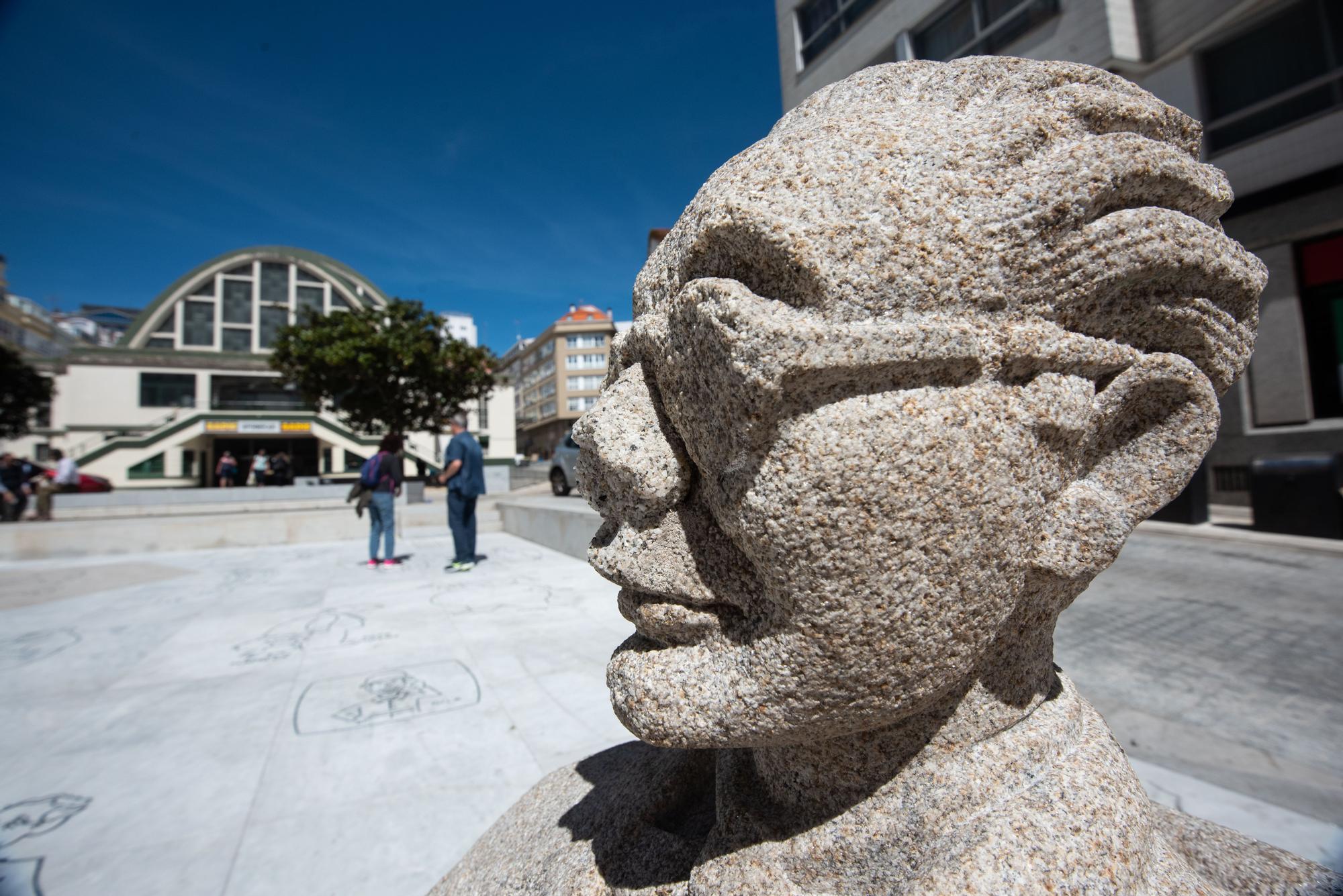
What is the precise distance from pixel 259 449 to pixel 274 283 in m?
14.1

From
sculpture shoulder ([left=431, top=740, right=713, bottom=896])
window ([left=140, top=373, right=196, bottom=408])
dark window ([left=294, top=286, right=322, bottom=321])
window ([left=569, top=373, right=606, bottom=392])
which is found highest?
dark window ([left=294, top=286, right=322, bottom=321])

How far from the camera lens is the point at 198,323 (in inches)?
1554

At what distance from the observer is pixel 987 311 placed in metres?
1.03

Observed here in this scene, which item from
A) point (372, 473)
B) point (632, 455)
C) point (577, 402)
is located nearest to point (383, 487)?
point (372, 473)

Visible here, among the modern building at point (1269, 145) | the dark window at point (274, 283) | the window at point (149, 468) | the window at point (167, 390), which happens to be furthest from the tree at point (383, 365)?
the dark window at point (274, 283)

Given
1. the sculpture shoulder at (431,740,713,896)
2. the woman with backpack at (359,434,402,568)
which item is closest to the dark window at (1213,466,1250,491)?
the sculpture shoulder at (431,740,713,896)

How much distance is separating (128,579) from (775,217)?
8834 mm

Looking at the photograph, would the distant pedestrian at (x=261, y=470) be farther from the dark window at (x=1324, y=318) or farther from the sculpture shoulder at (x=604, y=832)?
the dark window at (x=1324, y=318)

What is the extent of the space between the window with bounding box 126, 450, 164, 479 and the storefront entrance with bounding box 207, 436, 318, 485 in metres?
2.18

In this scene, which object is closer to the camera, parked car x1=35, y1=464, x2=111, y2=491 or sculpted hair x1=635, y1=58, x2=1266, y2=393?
sculpted hair x1=635, y1=58, x2=1266, y2=393

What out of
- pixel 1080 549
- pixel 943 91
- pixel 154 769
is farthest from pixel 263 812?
pixel 943 91

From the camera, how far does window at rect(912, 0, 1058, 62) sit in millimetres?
11773

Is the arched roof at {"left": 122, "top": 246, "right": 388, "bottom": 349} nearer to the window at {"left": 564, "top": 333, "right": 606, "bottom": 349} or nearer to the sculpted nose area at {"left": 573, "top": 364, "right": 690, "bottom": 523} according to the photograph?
the window at {"left": 564, "top": 333, "right": 606, "bottom": 349}

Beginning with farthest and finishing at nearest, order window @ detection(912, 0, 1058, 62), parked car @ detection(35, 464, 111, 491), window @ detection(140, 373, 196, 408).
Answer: window @ detection(140, 373, 196, 408)
parked car @ detection(35, 464, 111, 491)
window @ detection(912, 0, 1058, 62)
